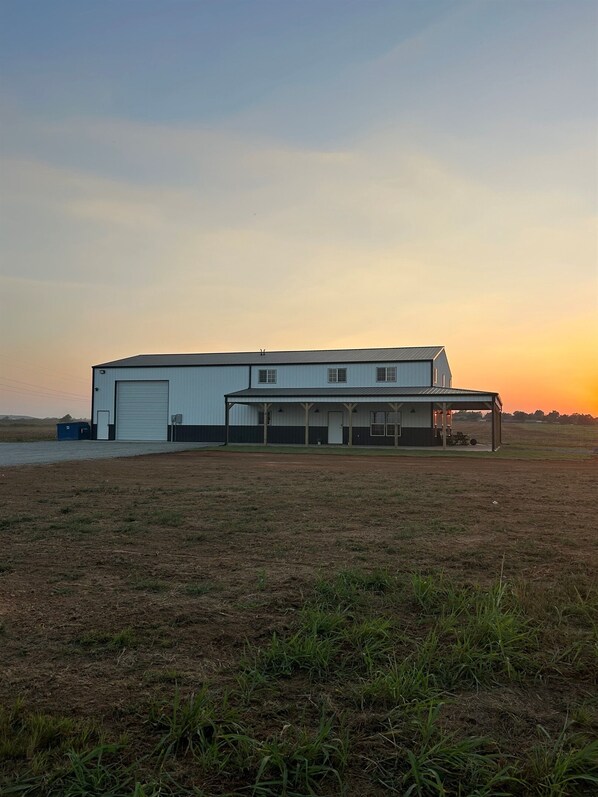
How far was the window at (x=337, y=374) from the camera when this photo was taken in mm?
36562

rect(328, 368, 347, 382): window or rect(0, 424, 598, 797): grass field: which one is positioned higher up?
rect(328, 368, 347, 382): window

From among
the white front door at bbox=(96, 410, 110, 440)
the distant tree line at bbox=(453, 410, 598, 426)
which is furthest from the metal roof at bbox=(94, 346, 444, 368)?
the distant tree line at bbox=(453, 410, 598, 426)

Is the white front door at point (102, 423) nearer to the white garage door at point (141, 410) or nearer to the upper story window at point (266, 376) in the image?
the white garage door at point (141, 410)

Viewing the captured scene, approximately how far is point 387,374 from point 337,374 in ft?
10.9

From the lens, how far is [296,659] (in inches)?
135

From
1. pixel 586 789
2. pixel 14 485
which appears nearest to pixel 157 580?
pixel 586 789

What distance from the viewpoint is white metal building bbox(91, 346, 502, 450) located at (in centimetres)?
3366

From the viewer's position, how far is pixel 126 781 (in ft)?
7.52

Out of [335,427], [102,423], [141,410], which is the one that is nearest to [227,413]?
[335,427]

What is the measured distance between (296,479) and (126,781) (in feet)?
38.9

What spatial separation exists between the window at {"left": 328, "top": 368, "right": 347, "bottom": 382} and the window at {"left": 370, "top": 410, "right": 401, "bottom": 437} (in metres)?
3.35

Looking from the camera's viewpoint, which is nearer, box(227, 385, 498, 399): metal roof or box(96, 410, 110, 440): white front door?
box(227, 385, 498, 399): metal roof

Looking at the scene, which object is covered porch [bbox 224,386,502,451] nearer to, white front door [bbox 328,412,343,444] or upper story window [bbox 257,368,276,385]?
white front door [bbox 328,412,343,444]

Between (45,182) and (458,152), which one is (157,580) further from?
(45,182)
